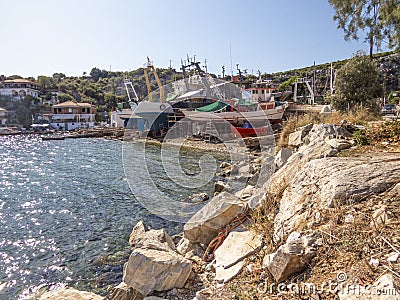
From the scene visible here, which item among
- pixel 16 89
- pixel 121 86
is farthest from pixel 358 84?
pixel 121 86

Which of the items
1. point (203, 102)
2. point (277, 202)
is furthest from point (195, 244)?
point (203, 102)

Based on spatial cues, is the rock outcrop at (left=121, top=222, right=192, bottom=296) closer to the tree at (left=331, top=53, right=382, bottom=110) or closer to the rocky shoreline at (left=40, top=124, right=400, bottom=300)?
the rocky shoreline at (left=40, top=124, right=400, bottom=300)

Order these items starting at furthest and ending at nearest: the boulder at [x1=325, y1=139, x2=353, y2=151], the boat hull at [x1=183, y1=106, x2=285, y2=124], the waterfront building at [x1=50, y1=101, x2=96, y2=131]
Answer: the waterfront building at [x1=50, y1=101, x2=96, y2=131]
the boat hull at [x1=183, y1=106, x2=285, y2=124]
the boulder at [x1=325, y1=139, x2=353, y2=151]

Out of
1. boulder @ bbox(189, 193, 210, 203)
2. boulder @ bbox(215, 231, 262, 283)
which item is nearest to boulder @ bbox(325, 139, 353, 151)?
boulder @ bbox(215, 231, 262, 283)

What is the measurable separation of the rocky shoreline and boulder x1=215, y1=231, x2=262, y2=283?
2 centimetres

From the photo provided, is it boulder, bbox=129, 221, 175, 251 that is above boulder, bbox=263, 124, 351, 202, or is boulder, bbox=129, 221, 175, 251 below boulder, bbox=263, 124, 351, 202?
below

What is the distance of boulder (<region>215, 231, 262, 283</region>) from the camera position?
3.67 meters

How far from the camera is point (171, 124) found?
33.2m

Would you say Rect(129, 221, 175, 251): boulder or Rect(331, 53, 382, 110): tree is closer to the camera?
Rect(129, 221, 175, 251): boulder

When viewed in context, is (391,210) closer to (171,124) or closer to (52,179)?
(52,179)

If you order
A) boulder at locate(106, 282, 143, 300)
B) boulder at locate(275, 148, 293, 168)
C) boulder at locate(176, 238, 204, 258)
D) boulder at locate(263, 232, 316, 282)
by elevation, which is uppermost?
boulder at locate(275, 148, 293, 168)

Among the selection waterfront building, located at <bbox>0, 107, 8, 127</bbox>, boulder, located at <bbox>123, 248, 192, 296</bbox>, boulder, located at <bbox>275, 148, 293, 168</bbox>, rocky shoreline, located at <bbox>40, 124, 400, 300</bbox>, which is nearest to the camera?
rocky shoreline, located at <bbox>40, 124, 400, 300</bbox>

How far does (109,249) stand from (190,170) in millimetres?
8790

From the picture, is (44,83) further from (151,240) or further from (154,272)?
(154,272)
